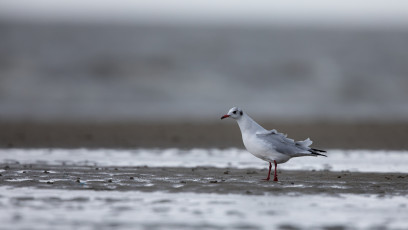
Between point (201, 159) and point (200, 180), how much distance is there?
3.99 metres

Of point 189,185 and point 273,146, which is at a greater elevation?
point 273,146

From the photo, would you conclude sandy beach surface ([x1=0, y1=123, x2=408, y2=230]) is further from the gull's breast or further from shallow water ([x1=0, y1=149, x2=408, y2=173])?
the gull's breast

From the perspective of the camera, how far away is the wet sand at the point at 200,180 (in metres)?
10.4

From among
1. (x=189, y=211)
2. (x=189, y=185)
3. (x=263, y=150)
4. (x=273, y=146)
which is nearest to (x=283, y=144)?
(x=273, y=146)

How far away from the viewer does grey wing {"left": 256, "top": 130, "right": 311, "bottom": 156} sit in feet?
39.1

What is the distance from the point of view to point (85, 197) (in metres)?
9.47

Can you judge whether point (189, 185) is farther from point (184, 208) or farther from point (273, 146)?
point (184, 208)

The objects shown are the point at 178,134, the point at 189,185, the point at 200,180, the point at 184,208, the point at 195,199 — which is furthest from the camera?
the point at 178,134

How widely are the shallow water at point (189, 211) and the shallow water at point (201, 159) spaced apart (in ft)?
13.9

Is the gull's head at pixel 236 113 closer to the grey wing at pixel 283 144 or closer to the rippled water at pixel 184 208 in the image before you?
the grey wing at pixel 283 144

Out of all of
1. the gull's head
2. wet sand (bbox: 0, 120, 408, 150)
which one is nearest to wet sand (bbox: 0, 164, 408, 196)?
the gull's head

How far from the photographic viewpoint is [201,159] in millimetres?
15422

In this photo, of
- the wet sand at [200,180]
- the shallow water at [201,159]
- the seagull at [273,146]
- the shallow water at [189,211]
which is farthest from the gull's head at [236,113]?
the shallow water at [189,211]

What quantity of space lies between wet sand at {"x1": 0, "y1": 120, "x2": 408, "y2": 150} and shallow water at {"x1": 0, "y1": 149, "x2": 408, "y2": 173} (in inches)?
48.7
